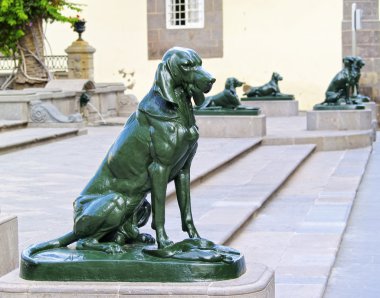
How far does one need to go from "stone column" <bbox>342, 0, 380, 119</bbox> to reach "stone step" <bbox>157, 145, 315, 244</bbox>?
1235 centimetres

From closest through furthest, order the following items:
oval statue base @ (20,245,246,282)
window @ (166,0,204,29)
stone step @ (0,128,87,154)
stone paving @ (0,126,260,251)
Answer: oval statue base @ (20,245,246,282) < stone paving @ (0,126,260,251) < stone step @ (0,128,87,154) < window @ (166,0,204,29)

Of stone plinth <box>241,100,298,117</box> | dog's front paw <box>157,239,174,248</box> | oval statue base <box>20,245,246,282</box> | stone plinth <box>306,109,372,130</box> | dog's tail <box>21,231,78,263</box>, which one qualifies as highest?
dog's front paw <box>157,239,174,248</box>

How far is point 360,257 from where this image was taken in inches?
334

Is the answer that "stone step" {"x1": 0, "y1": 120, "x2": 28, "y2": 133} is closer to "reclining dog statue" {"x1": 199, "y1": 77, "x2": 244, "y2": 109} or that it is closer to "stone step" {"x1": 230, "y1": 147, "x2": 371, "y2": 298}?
"reclining dog statue" {"x1": 199, "y1": 77, "x2": 244, "y2": 109}

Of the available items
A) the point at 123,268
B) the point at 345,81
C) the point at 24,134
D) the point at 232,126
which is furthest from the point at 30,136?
the point at 123,268

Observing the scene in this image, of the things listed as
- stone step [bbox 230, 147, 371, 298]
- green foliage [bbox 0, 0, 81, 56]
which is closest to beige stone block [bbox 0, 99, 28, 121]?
green foliage [bbox 0, 0, 81, 56]

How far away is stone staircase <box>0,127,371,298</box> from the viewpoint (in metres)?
8.04

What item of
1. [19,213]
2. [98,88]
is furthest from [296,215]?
[98,88]

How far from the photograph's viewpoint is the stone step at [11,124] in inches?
717

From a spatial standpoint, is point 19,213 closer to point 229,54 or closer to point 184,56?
point 184,56

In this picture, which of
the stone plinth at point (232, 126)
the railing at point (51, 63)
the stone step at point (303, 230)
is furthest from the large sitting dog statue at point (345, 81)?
the railing at point (51, 63)

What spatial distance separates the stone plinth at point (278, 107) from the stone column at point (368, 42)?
14.1 feet

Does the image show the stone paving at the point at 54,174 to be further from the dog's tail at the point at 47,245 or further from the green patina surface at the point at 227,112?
the dog's tail at the point at 47,245

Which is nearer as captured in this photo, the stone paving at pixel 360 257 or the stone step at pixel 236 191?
the stone paving at pixel 360 257
